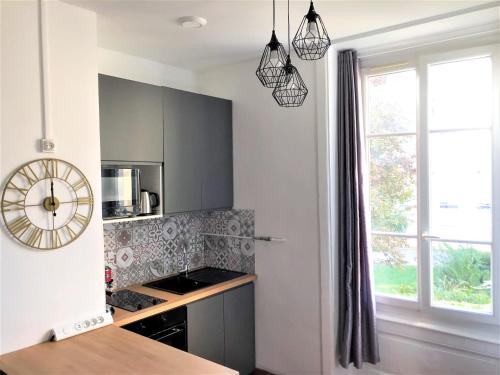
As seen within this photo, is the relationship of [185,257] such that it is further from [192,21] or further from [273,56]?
[273,56]

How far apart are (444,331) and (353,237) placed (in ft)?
2.74

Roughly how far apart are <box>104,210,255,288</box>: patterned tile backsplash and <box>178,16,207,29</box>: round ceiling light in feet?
4.79

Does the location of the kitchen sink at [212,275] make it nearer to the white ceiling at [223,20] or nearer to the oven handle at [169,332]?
the oven handle at [169,332]

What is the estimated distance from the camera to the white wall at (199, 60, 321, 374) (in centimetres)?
299

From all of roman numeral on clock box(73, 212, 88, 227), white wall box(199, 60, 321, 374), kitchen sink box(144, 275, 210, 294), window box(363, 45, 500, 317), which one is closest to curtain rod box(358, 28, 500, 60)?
window box(363, 45, 500, 317)

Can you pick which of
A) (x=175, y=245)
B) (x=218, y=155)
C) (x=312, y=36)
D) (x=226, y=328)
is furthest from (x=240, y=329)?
(x=312, y=36)

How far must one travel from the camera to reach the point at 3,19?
191 cm

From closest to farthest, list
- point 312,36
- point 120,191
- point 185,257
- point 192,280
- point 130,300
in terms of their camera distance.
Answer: point 312,36, point 120,191, point 130,300, point 192,280, point 185,257

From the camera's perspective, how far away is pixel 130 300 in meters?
2.71

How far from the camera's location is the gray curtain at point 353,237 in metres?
2.89

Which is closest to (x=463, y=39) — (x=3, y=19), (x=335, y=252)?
(x=335, y=252)

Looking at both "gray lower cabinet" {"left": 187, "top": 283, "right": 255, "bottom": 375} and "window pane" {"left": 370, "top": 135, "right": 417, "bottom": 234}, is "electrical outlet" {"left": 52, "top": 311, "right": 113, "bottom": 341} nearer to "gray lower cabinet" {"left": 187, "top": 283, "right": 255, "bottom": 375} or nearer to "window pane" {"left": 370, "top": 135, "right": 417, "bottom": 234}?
"gray lower cabinet" {"left": 187, "top": 283, "right": 255, "bottom": 375}

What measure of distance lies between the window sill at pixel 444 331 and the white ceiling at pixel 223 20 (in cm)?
197

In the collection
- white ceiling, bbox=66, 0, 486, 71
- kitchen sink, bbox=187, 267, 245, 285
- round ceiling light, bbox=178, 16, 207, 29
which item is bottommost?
kitchen sink, bbox=187, 267, 245, 285
